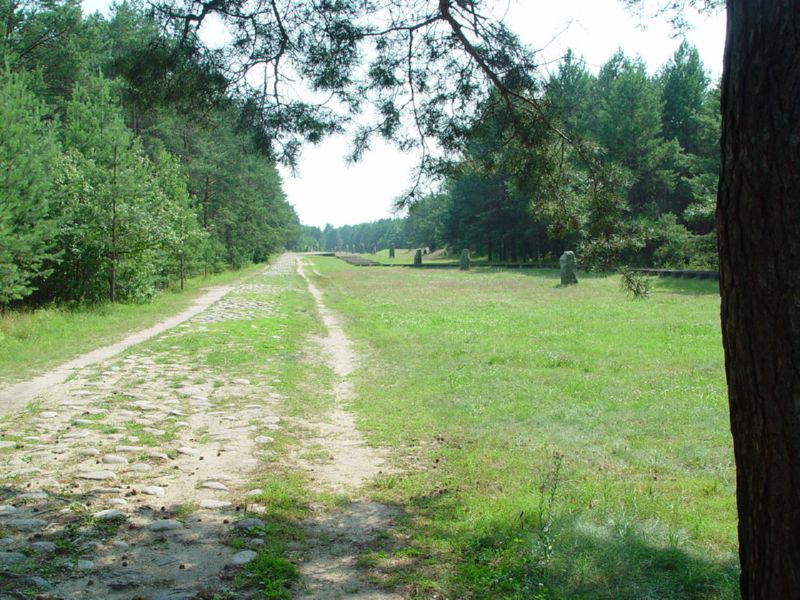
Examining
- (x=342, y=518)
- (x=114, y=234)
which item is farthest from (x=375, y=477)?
(x=114, y=234)

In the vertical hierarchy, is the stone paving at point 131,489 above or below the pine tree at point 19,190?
below

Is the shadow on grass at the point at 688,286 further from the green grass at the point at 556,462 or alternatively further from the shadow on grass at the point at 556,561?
the shadow on grass at the point at 556,561

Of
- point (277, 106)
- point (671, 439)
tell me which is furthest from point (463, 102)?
point (671, 439)

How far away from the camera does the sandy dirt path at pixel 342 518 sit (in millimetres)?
3695

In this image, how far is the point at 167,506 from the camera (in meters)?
4.81

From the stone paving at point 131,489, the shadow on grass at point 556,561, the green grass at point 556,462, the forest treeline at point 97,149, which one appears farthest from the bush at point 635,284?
the forest treeline at point 97,149

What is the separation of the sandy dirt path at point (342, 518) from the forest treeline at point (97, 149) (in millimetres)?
3061

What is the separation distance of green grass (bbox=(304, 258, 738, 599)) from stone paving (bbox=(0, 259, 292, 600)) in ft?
3.80

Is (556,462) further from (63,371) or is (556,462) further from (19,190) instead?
(19,190)

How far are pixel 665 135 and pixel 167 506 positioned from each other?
5246cm

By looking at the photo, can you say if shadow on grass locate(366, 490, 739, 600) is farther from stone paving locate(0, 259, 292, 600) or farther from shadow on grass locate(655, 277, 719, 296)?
shadow on grass locate(655, 277, 719, 296)

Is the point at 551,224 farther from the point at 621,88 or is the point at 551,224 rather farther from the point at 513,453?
the point at 621,88

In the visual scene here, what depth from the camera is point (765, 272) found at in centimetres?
240

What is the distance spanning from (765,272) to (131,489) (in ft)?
15.2
